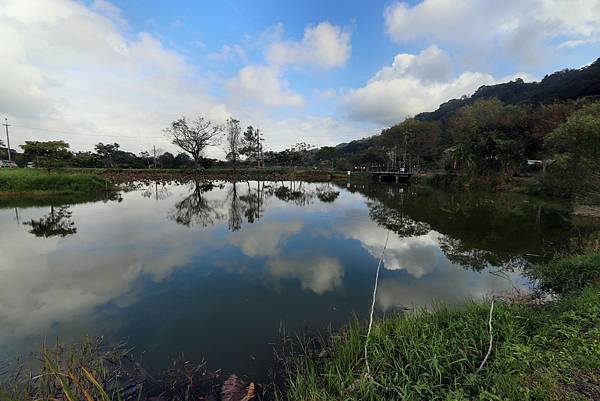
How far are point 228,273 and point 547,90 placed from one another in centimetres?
6038

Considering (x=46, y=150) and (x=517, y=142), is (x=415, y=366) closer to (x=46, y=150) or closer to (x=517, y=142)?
(x=517, y=142)

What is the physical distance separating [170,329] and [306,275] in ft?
9.64

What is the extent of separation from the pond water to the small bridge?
2677 cm

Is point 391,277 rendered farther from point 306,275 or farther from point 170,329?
point 170,329

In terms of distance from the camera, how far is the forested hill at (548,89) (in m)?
35.4

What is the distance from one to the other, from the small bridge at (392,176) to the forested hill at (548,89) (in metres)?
17.6

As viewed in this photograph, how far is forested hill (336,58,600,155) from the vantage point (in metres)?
35.2

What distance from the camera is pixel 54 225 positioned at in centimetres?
1008

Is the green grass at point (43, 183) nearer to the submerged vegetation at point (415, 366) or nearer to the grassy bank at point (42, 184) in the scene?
the grassy bank at point (42, 184)

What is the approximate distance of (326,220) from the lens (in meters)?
12.3

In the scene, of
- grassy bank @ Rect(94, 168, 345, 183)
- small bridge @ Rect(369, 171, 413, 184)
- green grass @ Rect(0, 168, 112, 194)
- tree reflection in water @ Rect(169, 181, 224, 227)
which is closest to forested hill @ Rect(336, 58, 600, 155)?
small bridge @ Rect(369, 171, 413, 184)

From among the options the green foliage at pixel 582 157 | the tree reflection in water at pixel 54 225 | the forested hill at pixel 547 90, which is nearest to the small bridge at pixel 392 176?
the forested hill at pixel 547 90

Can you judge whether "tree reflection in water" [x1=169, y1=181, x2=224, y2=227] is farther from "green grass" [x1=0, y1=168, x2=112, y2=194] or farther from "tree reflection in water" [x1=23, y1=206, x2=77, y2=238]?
"green grass" [x1=0, y1=168, x2=112, y2=194]

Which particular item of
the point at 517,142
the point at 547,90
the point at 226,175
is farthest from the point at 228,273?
the point at 547,90
